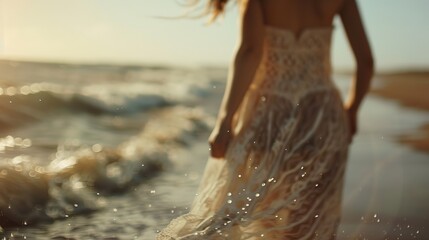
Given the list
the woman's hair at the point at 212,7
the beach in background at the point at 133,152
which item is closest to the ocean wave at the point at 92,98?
the beach in background at the point at 133,152

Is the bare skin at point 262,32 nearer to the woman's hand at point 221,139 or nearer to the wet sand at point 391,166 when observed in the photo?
the woman's hand at point 221,139

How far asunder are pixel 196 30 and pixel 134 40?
9 centimetres

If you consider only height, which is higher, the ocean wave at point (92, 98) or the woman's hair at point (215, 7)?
the ocean wave at point (92, 98)

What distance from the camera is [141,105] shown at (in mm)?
1260

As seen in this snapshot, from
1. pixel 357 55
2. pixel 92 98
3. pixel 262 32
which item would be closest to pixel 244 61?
pixel 262 32

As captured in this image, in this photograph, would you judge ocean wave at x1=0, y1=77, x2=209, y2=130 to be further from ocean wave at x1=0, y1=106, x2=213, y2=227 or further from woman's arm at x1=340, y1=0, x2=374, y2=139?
woman's arm at x1=340, y1=0, x2=374, y2=139

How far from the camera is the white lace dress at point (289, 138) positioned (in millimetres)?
986

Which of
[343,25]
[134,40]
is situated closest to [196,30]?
[134,40]

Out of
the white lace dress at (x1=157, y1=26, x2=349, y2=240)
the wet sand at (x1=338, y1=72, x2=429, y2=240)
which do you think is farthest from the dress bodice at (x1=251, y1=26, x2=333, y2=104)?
the wet sand at (x1=338, y1=72, x2=429, y2=240)

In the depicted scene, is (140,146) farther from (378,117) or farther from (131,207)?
(378,117)

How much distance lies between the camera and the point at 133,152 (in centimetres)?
127

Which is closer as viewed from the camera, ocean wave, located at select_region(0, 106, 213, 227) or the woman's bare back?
the woman's bare back

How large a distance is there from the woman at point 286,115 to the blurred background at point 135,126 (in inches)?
1.7

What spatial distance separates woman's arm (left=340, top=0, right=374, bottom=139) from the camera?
101 cm
